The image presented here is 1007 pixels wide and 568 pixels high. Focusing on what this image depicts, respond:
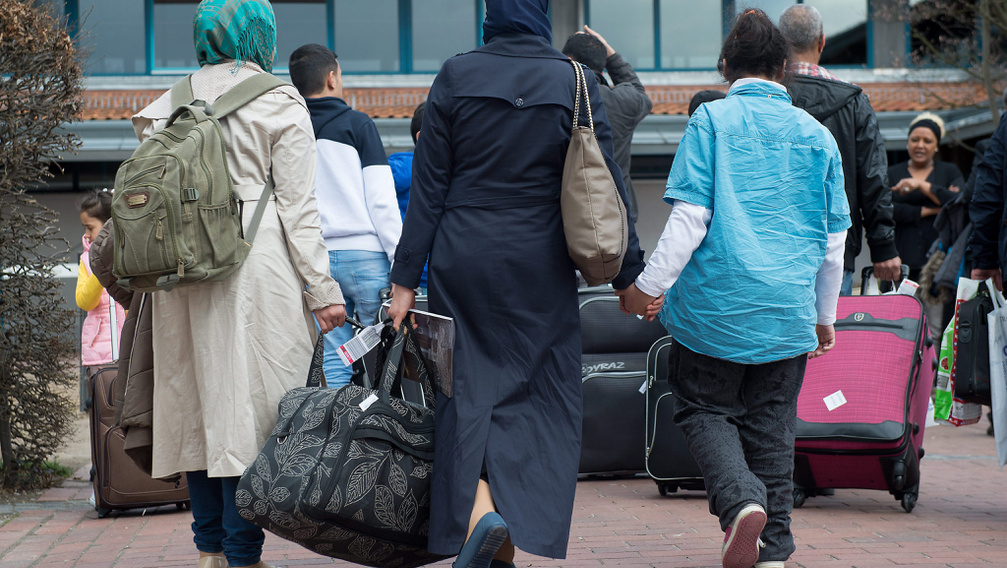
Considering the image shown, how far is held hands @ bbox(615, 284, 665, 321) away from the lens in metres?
3.33

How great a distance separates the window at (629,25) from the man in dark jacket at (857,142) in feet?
48.7

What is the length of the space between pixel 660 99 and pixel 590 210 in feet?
53.4

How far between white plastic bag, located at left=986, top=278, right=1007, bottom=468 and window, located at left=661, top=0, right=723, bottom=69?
15357mm

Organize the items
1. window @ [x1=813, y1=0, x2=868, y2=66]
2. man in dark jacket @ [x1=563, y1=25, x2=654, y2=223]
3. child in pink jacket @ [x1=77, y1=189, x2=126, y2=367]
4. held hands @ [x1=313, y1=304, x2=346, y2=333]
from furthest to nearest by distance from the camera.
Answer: window @ [x1=813, y1=0, x2=868, y2=66]
child in pink jacket @ [x1=77, y1=189, x2=126, y2=367]
man in dark jacket @ [x1=563, y1=25, x2=654, y2=223]
held hands @ [x1=313, y1=304, x2=346, y2=333]

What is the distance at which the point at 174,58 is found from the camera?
62.3 feet

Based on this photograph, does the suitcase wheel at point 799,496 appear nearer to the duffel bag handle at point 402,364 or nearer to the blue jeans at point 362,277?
the blue jeans at point 362,277

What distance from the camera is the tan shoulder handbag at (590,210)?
9.89 ft

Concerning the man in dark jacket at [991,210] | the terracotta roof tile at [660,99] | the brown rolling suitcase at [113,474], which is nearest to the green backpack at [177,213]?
the brown rolling suitcase at [113,474]

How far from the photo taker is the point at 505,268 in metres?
3.08

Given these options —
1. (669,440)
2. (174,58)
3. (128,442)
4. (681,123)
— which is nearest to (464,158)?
(128,442)

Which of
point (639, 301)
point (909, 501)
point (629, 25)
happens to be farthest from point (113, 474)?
point (629, 25)

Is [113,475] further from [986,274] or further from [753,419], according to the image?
[986,274]

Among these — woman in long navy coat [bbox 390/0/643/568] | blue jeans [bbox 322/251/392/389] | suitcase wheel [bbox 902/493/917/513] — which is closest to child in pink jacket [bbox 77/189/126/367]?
blue jeans [bbox 322/251/392/389]

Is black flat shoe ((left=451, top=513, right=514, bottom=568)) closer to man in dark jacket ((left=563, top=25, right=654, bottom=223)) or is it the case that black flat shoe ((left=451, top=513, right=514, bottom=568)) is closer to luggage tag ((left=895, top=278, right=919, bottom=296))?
luggage tag ((left=895, top=278, right=919, bottom=296))
